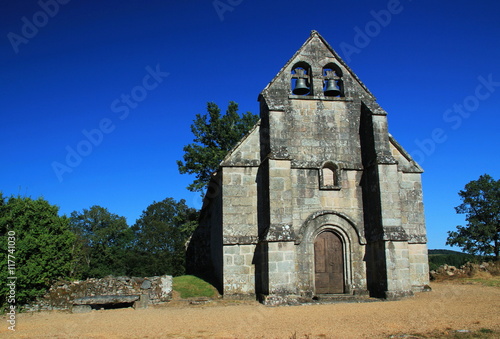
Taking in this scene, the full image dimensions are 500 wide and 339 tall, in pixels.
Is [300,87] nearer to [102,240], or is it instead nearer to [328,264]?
[328,264]

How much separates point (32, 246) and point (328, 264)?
35.8 feet

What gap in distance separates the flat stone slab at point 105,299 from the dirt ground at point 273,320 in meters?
0.38

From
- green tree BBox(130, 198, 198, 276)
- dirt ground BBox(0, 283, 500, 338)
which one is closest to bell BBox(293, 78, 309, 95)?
dirt ground BBox(0, 283, 500, 338)

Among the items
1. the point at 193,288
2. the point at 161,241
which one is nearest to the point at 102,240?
the point at 161,241

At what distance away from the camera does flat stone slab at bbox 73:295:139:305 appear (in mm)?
13398

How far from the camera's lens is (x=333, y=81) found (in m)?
17.6

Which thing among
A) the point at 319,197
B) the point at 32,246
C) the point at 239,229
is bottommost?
the point at 32,246

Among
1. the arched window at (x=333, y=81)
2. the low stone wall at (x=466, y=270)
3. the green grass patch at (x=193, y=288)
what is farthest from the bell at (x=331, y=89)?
the low stone wall at (x=466, y=270)

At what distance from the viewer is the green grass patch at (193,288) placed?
1548 cm

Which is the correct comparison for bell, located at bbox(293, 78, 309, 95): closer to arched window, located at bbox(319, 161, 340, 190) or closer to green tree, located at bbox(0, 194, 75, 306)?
arched window, located at bbox(319, 161, 340, 190)

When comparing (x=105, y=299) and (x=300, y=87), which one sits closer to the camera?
(x=105, y=299)

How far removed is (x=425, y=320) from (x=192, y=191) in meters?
24.6

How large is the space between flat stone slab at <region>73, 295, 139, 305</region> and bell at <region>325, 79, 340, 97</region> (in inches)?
444

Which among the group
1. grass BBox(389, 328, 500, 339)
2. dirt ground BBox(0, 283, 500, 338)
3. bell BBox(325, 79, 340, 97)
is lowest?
dirt ground BBox(0, 283, 500, 338)
